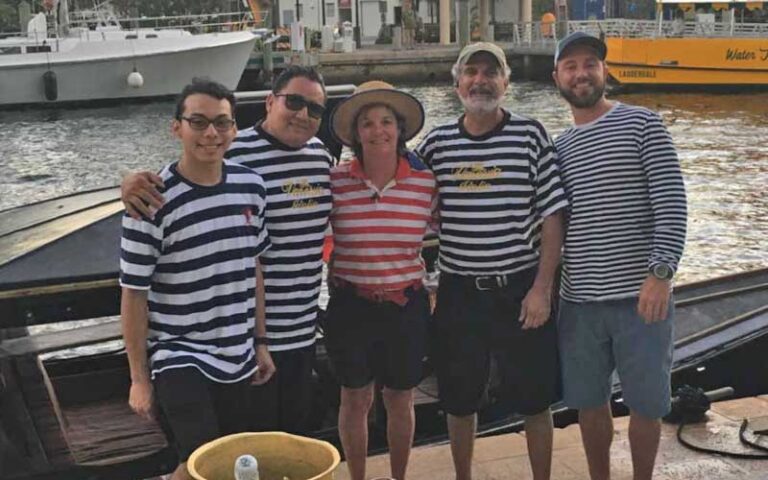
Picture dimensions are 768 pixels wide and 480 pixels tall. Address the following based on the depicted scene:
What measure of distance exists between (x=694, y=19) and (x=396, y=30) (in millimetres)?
14913

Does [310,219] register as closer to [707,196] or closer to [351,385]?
[351,385]

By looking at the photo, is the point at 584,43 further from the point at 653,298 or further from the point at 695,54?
the point at 695,54

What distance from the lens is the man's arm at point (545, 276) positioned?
388cm

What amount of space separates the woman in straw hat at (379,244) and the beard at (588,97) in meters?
0.59

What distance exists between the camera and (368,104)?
393 cm

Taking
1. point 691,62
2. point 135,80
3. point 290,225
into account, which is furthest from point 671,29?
point 290,225

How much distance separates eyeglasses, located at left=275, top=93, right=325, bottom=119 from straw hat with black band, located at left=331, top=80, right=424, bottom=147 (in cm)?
13

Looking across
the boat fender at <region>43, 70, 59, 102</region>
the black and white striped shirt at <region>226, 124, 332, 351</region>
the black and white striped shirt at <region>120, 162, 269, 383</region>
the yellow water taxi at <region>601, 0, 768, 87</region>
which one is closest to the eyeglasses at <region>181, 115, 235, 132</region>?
the black and white striped shirt at <region>120, 162, 269, 383</region>

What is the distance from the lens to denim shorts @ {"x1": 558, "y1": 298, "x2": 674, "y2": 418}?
12.7ft

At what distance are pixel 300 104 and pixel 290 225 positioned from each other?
0.47 meters

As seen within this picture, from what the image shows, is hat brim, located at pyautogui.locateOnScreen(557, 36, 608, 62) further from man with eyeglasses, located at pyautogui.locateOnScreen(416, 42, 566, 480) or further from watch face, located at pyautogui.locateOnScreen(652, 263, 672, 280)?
watch face, located at pyautogui.locateOnScreen(652, 263, 672, 280)

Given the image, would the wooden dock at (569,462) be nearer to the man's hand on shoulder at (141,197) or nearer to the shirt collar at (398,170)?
the shirt collar at (398,170)

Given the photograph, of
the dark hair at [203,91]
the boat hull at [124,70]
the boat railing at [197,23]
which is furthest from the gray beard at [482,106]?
the boat railing at [197,23]

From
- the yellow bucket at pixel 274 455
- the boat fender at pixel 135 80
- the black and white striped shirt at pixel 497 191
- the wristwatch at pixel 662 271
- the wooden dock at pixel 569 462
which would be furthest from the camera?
the boat fender at pixel 135 80
